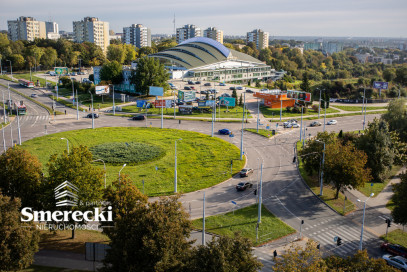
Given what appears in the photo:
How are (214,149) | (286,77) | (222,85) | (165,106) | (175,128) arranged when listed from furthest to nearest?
(286,77), (222,85), (165,106), (175,128), (214,149)

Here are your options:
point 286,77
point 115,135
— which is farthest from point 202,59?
point 115,135

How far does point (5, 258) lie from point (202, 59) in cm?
11701

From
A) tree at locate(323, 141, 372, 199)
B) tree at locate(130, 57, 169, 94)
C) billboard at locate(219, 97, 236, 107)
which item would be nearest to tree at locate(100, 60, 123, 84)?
tree at locate(130, 57, 169, 94)

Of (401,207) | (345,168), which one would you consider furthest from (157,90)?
(401,207)

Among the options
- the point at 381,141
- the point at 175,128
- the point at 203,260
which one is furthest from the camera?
the point at 175,128

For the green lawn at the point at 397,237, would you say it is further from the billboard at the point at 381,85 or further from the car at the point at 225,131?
the billboard at the point at 381,85

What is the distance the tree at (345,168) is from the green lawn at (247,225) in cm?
893

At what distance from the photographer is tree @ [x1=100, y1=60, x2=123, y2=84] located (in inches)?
4134

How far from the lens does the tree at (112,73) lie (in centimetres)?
10500

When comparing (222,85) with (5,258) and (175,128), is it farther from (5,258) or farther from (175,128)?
(5,258)

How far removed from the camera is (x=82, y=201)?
96.6 feet

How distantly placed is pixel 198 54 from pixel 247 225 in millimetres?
109710

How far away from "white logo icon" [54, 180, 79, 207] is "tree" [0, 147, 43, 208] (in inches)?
76.9

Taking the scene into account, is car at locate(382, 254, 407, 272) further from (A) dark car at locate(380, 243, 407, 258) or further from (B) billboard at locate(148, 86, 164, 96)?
(B) billboard at locate(148, 86, 164, 96)
